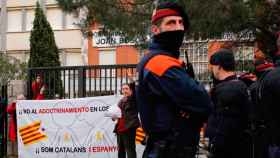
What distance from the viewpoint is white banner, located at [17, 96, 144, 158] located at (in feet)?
42.8

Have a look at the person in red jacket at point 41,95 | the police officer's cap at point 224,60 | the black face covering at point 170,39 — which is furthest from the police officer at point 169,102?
the person in red jacket at point 41,95

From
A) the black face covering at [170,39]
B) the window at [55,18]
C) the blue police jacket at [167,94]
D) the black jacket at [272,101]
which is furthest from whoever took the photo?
the window at [55,18]

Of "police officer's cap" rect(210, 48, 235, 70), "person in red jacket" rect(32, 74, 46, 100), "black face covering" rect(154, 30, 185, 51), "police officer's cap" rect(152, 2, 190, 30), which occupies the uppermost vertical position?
"police officer's cap" rect(152, 2, 190, 30)

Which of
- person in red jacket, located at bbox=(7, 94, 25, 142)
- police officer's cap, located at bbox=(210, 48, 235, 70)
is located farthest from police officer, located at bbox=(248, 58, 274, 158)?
person in red jacket, located at bbox=(7, 94, 25, 142)

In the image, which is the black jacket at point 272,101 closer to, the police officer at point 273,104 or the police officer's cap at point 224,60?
the police officer at point 273,104

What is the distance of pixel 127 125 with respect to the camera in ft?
38.3

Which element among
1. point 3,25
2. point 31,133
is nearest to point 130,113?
point 31,133

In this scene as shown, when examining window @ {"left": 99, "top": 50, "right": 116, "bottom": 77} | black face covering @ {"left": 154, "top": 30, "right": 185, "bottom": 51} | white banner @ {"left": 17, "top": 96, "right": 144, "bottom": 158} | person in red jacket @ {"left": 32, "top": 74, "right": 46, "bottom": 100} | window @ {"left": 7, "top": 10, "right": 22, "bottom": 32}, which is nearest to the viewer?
black face covering @ {"left": 154, "top": 30, "right": 185, "bottom": 51}

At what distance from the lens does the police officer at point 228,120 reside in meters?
6.78

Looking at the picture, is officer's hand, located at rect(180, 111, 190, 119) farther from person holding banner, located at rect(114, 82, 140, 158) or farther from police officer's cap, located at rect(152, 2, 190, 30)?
person holding banner, located at rect(114, 82, 140, 158)

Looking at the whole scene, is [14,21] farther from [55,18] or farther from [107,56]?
[107,56]

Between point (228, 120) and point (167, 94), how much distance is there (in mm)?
2529

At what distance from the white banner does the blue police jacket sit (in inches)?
322

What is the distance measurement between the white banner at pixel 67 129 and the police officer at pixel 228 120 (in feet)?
19.1
